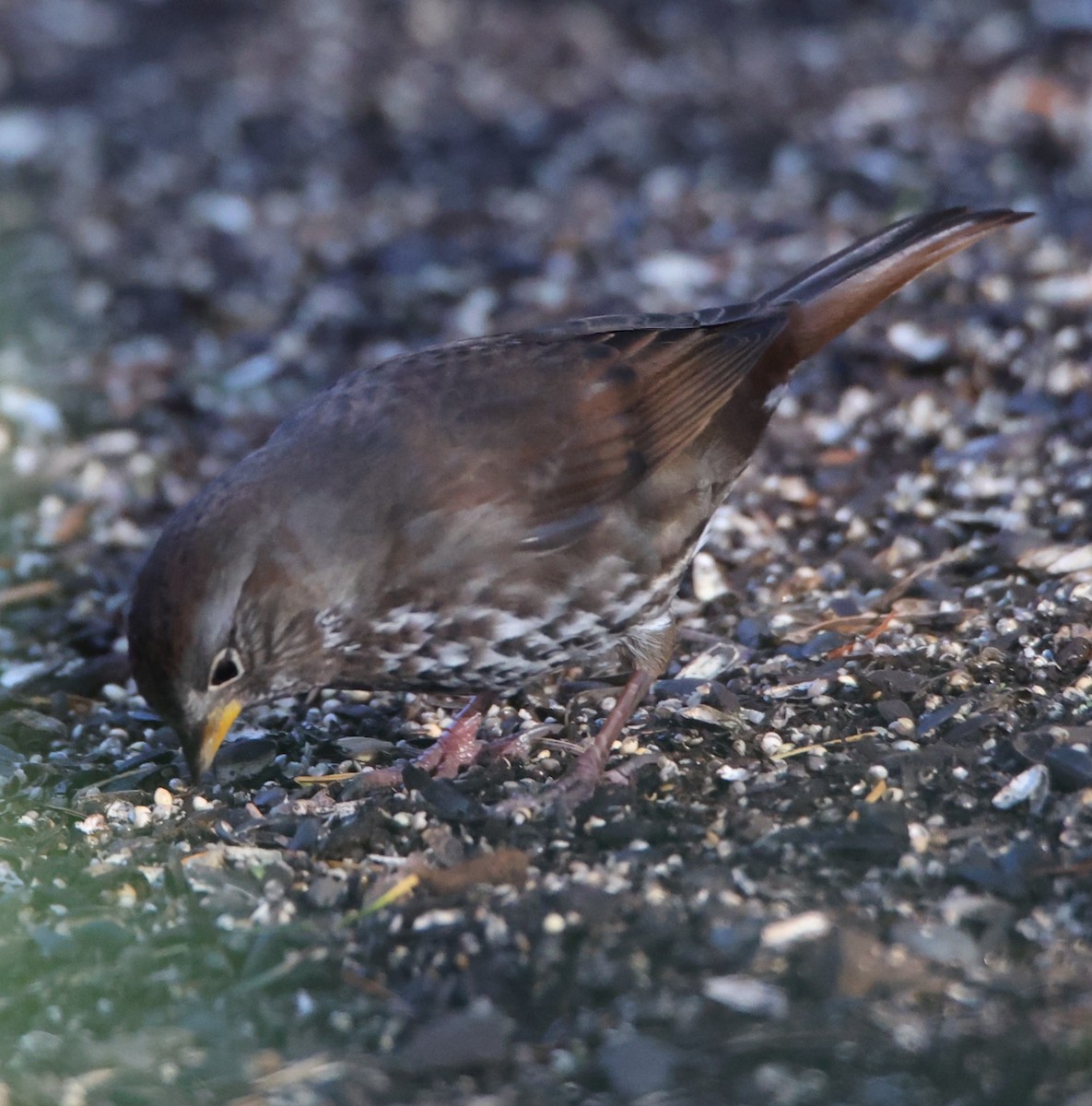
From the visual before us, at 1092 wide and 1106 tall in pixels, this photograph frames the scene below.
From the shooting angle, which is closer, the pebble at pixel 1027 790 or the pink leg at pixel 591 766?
the pebble at pixel 1027 790

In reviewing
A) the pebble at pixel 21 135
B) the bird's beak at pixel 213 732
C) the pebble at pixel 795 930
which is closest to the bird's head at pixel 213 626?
the bird's beak at pixel 213 732

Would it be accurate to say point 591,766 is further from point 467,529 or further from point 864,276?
point 864,276

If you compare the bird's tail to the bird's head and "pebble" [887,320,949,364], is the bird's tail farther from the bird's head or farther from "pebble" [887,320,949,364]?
the bird's head

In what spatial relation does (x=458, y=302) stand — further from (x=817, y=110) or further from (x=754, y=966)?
(x=754, y=966)

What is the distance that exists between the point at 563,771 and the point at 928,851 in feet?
3.57

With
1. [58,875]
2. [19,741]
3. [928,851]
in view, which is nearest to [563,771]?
[928,851]

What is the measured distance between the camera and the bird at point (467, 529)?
12.8 feet

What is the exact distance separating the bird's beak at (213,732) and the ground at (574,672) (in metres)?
0.22

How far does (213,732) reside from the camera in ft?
13.1

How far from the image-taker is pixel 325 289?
7.80m

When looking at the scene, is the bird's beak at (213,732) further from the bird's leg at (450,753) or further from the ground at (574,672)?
the bird's leg at (450,753)

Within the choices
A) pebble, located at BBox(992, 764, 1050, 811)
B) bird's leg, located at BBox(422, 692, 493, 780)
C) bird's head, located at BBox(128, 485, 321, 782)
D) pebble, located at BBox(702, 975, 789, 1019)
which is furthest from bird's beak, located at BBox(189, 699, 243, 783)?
pebble, located at BBox(992, 764, 1050, 811)

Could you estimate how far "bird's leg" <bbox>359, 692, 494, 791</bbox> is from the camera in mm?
4324

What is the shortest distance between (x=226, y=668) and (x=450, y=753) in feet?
2.66
